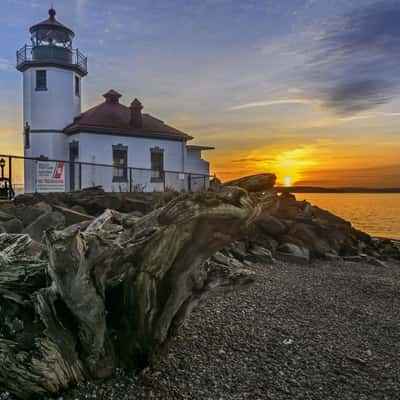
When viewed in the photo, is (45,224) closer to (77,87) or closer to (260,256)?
(260,256)

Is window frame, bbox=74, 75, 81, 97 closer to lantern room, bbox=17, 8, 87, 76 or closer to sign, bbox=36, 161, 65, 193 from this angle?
lantern room, bbox=17, 8, 87, 76

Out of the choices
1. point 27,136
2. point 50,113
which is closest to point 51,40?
point 50,113

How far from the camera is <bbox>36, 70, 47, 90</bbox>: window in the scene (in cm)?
2220

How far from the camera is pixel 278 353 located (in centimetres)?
367

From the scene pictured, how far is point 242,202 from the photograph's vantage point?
2.98 metres

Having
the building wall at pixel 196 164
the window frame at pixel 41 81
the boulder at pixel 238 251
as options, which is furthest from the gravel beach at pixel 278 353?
the window frame at pixel 41 81

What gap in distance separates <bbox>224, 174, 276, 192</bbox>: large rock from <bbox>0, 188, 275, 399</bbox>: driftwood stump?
0.36 feet

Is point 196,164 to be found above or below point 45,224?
above

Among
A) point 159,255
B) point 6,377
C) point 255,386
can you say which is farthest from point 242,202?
point 6,377

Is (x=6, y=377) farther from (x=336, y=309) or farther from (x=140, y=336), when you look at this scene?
(x=336, y=309)

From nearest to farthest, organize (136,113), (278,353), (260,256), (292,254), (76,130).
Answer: (278,353) < (260,256) < (292,254) < (76,130) < (136,113)

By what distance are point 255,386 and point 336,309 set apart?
2.65 meters

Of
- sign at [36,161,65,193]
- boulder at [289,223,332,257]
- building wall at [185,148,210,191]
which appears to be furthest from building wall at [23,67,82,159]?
boulder at [289,223,332,257]

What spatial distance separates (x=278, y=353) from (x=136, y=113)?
2113cm
